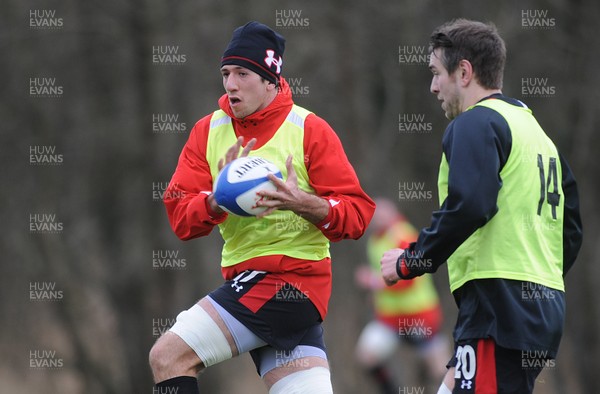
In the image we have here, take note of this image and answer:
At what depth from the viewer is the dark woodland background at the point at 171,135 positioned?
1523 centimetres

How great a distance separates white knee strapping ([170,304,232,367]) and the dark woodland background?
9.41 meters

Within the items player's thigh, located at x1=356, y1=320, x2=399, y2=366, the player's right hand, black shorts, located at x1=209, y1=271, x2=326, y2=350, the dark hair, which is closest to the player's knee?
black shorts, located at x1=209, y1=271, x2=326, y2=350

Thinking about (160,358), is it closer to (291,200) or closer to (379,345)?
(291,200)

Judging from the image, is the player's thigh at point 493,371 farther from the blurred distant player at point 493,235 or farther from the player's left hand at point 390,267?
the player's left hand at point 390,267

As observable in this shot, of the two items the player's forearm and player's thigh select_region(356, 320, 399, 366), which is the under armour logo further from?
player's thigh select_region(356, 320, 399, 366)

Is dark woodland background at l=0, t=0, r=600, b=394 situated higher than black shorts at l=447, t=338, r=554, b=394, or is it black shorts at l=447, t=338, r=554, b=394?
dark woodland background at l=0, t=0, r=600, b=394

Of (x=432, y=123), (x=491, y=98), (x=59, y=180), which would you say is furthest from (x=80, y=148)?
(x=491, y=98)

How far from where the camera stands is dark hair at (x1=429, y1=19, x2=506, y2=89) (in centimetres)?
495

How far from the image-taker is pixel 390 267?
4957 mm

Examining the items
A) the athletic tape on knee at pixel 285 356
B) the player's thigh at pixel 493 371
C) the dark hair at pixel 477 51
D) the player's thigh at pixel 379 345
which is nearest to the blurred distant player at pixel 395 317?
the player's thigh at pixel 379 345

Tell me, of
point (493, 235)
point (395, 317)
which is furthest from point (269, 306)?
point (395, 317)

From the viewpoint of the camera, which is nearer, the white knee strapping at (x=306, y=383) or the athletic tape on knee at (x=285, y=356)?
the white knee strapping at (x=306, y=383)

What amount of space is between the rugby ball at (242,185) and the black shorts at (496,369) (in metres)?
1.23

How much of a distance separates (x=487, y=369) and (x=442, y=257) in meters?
0.51
